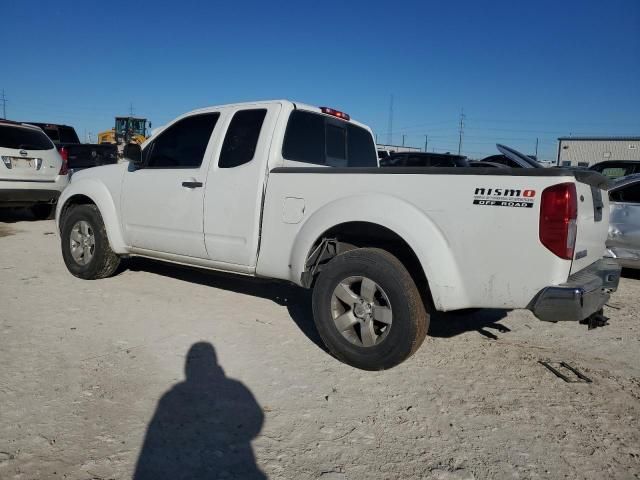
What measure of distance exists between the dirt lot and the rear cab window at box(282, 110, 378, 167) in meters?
1.56

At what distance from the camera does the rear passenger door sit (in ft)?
13.3

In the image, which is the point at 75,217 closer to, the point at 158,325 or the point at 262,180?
the point at 158,325

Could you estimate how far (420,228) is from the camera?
3164 mm

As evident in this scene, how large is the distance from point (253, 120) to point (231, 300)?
6.34ft

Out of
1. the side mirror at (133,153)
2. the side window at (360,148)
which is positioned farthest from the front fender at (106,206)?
the side window at (360,148)

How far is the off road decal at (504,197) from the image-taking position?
281 cm

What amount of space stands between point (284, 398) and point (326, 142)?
8.59ft

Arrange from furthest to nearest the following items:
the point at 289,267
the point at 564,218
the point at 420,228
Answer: the point at 289,267
the point at 420,228
the point at 564,218

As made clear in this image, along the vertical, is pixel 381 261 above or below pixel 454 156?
below

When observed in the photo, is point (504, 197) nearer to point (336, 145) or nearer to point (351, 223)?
point (351, 223)

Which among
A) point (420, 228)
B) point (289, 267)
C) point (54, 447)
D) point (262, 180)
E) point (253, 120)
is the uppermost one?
point (253, 120)

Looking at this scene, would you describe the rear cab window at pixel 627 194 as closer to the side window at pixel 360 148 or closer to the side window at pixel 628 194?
the side window at pixel 628 194

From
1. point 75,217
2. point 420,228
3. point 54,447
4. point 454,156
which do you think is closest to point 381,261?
point 420,228

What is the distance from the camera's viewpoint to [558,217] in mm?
2748
